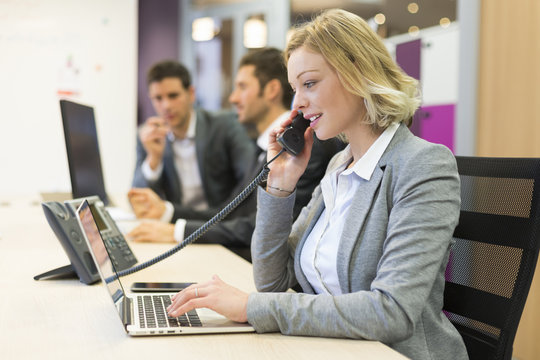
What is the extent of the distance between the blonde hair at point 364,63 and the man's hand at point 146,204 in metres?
1.48

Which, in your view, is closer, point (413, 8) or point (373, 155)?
point (373, 155)

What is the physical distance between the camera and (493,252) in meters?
1.24

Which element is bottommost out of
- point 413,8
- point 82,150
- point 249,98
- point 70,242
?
point 70,242

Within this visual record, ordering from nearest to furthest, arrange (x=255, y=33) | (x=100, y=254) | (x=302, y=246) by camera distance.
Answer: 1. (x=100, y=254)
2. (x=302, y=246)
3. (x=255, y=33)

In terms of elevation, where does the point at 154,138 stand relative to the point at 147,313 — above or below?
above

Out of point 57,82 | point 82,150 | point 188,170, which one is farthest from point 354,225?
point 57,82

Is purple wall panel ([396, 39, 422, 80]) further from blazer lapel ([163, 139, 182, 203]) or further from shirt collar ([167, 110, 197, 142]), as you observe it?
blazer lapel ([163, 139, 182, 203])

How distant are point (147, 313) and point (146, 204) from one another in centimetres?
A: 146

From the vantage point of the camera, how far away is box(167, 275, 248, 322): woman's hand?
3.47ft

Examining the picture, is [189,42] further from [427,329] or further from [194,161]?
[427,329]

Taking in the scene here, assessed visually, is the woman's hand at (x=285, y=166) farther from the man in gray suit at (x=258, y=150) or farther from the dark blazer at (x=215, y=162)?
the dark blazer at (x=215, y=162)

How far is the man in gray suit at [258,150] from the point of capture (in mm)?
1986

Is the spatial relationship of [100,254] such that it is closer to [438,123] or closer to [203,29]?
[438,123]

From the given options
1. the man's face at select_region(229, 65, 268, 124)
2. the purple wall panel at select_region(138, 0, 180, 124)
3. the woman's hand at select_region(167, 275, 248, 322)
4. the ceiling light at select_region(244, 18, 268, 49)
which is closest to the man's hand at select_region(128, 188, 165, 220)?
the man's face at select_region(229, 65, 268, 124)
